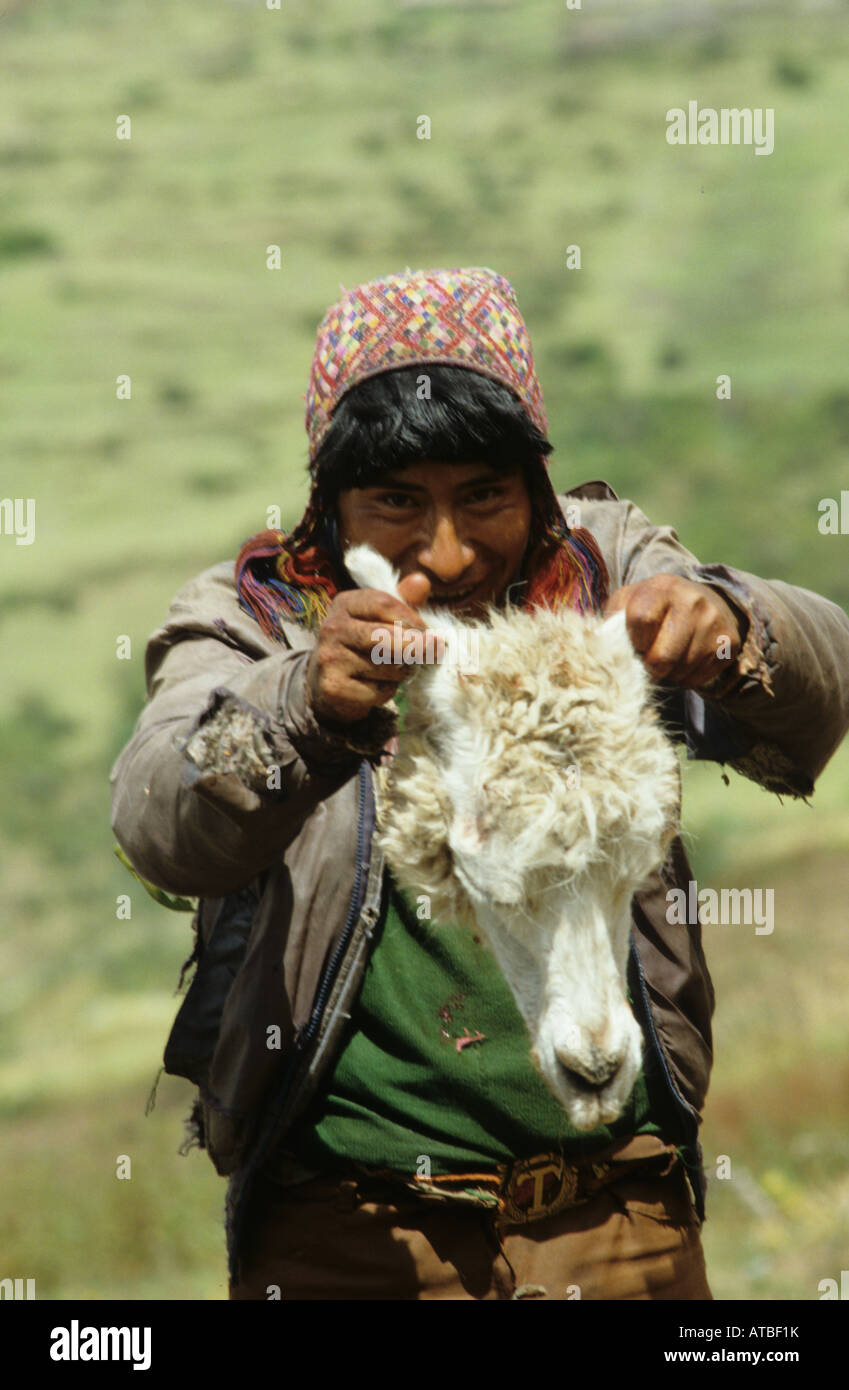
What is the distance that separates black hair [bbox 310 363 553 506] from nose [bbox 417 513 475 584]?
11cm

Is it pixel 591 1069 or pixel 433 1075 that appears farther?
pixel 433 1075

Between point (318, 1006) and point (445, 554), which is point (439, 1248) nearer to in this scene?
point (318, 1006)

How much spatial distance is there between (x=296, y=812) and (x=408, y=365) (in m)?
0.84

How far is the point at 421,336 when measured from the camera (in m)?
2.33

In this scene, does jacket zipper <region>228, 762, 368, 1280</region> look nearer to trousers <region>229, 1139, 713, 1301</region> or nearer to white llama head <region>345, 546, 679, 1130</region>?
trousers <region>229, 1139, 713, 1301</region>

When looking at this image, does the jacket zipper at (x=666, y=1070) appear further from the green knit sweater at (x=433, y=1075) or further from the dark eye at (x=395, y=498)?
the dark eye at (x=395, y=498)

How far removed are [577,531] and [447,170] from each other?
62.4 ft

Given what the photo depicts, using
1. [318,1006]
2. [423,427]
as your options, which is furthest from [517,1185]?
[423,427]

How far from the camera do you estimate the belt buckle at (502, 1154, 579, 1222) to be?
225 centimetres

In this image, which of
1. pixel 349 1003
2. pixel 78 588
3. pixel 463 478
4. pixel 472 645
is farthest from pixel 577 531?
pixel 78 588

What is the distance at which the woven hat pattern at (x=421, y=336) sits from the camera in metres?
2.33

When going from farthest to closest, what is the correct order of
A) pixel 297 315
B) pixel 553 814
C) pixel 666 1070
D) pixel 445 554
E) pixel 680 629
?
1. pixel 297 315
2. pixel 666 1070
3. pixel 445 554
4. pixel 680 629
5. pixel 553 814

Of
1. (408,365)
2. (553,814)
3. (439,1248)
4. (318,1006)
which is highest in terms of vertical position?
(408,365)

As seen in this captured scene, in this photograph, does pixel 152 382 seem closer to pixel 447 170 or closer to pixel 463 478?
pixel 447 170
